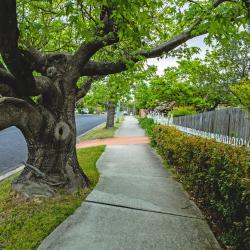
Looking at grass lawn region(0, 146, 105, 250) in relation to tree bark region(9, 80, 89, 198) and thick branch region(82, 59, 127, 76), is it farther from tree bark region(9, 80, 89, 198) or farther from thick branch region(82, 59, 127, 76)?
thick branch region(82, 59, 127, 76)

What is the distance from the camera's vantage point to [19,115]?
6082mm

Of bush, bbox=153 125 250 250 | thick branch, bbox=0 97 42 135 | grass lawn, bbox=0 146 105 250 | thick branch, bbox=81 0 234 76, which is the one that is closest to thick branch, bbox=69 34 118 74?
thick branch, bbox=81 0 234 76

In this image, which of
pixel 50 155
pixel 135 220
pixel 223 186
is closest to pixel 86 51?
pixel 50 155

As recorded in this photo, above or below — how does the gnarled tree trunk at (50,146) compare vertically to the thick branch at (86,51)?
below

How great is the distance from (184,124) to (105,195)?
8.91 metres

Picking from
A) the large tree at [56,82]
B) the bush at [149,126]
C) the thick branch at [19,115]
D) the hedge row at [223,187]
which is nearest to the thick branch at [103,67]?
the large tree at [56,82]

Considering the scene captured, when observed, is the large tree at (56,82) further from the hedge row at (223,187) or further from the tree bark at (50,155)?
the hedge row at (223,187)

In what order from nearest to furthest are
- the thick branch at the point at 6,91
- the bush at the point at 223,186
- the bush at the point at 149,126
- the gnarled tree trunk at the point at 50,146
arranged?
the bush at the point at 223,186 → the thick branch at the point at 6,91 → the gnarled tree trunk at the point at 50,146 → the bush at the point at 149,126

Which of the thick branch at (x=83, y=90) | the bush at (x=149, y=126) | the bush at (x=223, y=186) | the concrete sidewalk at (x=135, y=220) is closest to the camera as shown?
the bush at (x=223, y=186)

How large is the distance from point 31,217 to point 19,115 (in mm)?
1859

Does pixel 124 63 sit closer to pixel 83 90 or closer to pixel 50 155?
pixel 83 90

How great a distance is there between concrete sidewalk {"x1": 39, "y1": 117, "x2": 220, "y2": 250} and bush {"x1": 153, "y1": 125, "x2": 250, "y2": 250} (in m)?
0.24

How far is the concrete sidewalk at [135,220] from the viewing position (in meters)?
4.49

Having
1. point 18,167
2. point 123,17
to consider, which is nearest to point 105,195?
point 123,17
